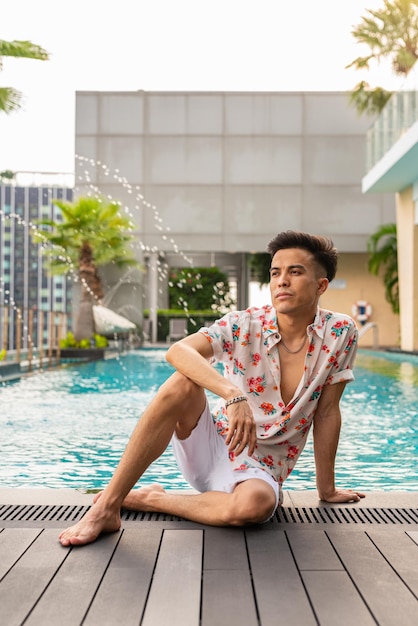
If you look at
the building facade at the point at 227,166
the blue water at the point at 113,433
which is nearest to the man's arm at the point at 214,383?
the blue water at the point at 113,433

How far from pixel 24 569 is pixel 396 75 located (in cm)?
2038

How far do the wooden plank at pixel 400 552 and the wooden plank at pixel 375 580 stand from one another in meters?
0.02

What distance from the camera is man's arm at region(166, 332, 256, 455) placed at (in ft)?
8.52

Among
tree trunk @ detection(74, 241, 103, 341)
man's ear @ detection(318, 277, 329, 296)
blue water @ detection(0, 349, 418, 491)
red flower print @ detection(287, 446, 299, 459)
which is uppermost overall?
A: tree trunk @ detection(74, 241, 103, 341)

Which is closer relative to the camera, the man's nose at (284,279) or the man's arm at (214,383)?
the man's arm at (214,383)

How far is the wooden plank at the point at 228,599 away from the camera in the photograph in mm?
1936

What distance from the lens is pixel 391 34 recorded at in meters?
19.8

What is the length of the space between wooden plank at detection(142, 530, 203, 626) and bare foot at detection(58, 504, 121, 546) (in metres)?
0.18

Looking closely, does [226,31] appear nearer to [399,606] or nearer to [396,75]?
[396,75]

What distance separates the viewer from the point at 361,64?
20.1m

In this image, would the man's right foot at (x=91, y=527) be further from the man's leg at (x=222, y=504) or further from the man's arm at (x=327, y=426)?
the man's arm at (x=327, y=426)

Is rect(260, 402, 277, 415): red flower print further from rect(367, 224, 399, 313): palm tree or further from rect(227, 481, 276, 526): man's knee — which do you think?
rect(367, 224, 399, 313): palm tree

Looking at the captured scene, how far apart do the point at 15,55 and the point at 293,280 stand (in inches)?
411

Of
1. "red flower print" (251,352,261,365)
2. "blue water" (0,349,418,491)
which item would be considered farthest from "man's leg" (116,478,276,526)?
"blue water" (0,349,418,491)
